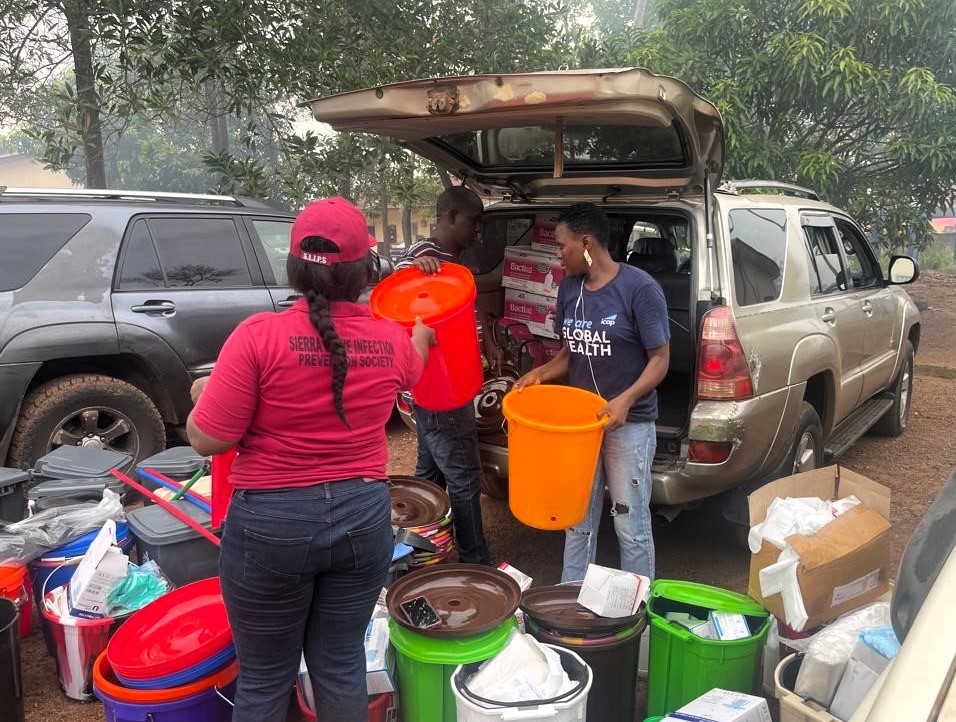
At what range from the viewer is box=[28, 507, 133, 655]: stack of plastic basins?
3.01 meters

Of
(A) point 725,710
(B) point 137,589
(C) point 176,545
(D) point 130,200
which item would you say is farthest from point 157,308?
(A) point 725,710

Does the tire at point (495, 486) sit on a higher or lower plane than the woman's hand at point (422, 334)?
lower

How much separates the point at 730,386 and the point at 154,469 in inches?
106

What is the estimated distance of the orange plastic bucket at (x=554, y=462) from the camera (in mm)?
2801

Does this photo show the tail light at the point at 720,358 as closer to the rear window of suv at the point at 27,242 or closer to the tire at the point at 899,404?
the tire at the point at 899,404

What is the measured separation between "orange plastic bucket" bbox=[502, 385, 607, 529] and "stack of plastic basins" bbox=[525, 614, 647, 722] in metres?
0.50

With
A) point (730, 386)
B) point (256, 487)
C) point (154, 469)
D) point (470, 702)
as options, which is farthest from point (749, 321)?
point (154, 469)

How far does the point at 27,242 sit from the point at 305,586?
362 centimetres

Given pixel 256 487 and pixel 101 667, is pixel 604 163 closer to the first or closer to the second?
pixel 256 487

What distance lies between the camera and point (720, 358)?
3.24 meters

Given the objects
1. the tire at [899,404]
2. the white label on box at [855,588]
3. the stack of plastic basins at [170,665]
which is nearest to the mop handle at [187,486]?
the stack of plastic basins at [170,665]

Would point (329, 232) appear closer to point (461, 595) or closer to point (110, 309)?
point (461, 595)

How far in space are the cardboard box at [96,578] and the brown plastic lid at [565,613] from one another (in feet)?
5.11

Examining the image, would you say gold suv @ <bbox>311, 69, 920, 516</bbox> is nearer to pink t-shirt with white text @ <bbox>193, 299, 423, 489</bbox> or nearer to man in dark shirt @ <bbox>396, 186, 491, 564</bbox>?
man in dark shirt @ <bbox>396, 186, 491, 564</bbox>
